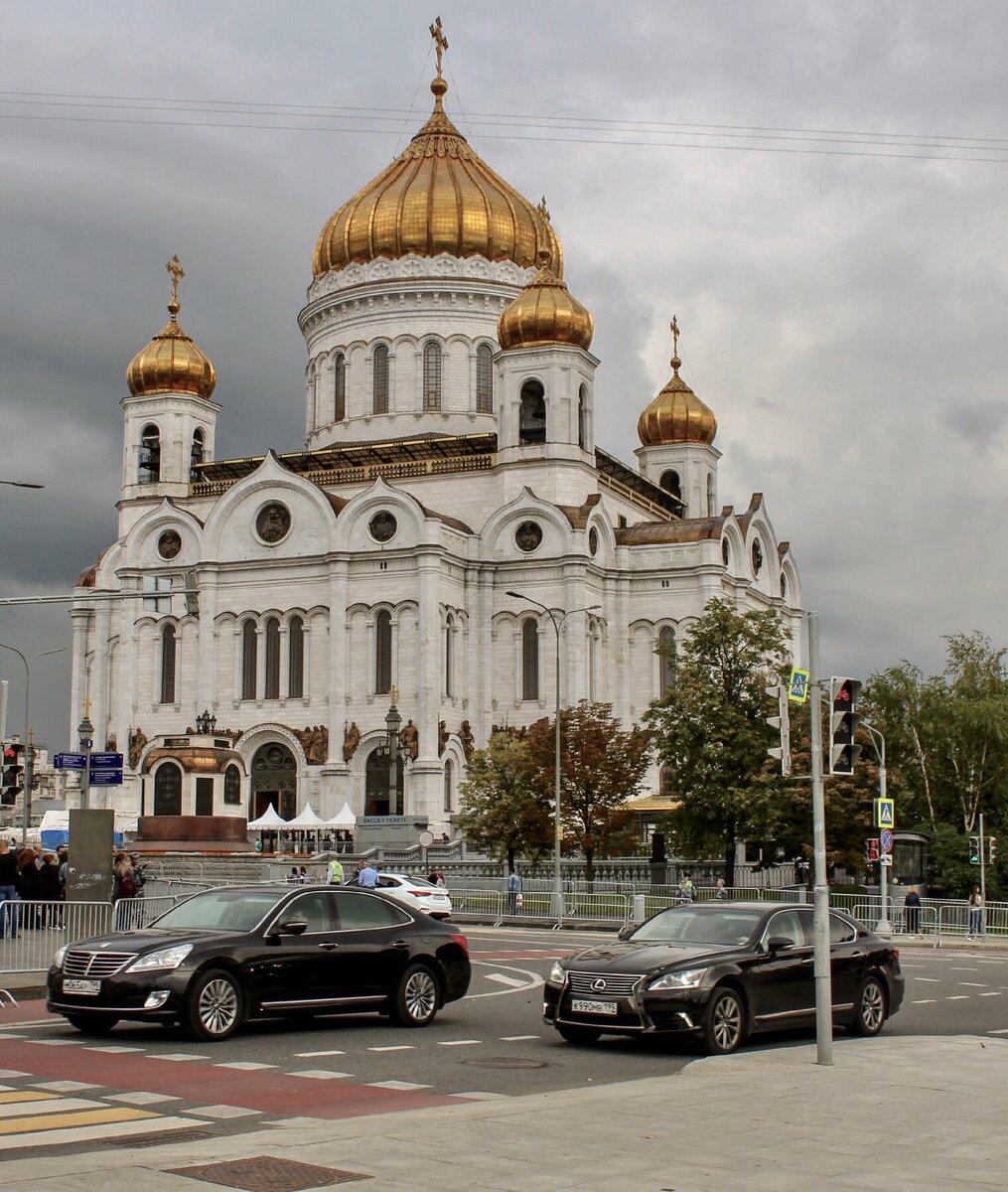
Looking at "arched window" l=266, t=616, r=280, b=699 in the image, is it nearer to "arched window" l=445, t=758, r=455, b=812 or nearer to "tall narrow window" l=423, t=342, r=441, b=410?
"arched window" l=445, t=758, r=455, b=812

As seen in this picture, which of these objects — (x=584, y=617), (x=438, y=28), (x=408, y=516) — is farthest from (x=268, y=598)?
(x=438, y=28)

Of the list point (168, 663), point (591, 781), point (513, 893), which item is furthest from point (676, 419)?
point (513, 893)

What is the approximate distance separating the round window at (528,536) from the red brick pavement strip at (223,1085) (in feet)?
178

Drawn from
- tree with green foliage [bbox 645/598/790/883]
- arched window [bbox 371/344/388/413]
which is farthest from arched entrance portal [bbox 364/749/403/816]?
tree with green foliage [bbox 645/598/790/883]

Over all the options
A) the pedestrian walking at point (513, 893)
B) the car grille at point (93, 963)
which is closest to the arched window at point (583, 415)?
the pedestrian walking at point (513, 893)

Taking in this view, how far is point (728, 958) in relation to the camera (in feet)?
53.5

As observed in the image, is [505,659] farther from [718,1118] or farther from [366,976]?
[718,1118]

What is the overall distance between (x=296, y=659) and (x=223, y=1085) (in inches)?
2257

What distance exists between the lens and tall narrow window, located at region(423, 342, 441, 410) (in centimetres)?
7706

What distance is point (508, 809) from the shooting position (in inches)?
2109

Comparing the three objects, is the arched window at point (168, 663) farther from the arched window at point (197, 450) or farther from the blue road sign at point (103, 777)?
the blue road sign at point (103, 777)

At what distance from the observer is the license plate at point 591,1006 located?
16047 millimetres

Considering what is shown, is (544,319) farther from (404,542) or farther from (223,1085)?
(223,1085)

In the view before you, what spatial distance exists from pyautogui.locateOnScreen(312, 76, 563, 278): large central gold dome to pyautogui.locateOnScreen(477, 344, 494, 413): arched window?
4.45 meters
